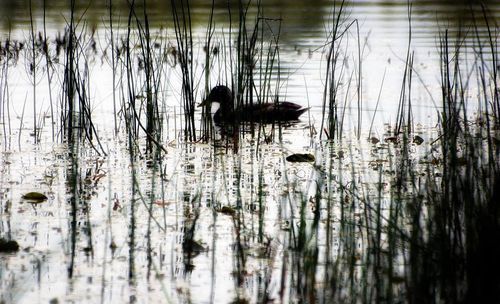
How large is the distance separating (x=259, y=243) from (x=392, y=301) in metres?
0.68

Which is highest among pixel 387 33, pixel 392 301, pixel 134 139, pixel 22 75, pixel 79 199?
pixel 387 33

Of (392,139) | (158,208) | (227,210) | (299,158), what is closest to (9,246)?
(158,208)

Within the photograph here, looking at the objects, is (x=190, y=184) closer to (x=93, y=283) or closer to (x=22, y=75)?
(x=93, y=283)

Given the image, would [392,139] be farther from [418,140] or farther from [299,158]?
[299,158]

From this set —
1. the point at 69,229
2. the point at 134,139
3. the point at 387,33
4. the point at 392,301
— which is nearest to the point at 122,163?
the point at 134,139

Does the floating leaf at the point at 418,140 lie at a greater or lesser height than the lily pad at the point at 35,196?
greater

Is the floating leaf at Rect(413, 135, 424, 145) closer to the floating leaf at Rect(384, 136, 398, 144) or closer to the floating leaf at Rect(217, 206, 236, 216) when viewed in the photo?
the floating leaf at Rect(384, 136, 398, 144)

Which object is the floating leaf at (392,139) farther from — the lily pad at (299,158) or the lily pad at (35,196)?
the lily pad at (35,196)

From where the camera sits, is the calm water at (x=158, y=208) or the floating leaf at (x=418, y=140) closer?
the calm water at (x=158, y=208)

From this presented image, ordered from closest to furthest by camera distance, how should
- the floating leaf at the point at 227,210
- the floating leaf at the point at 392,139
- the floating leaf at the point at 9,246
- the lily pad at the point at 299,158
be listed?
the floating leaf at the point at 9,246
the floating leaf at the point at 227,210
the lily pad at the point at 299,158
the floating leaf at the point at 392,139

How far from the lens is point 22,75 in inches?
273

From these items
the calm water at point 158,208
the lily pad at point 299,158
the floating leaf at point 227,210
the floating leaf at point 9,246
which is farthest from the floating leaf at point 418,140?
the floating leaf at point 9,246

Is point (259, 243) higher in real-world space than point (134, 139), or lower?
lower

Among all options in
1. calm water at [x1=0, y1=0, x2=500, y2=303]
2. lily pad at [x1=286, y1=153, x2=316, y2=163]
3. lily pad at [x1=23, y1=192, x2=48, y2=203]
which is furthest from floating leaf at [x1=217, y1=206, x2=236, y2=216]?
lily pad at [x1=286, y1=153, x2=316, y2=163]
